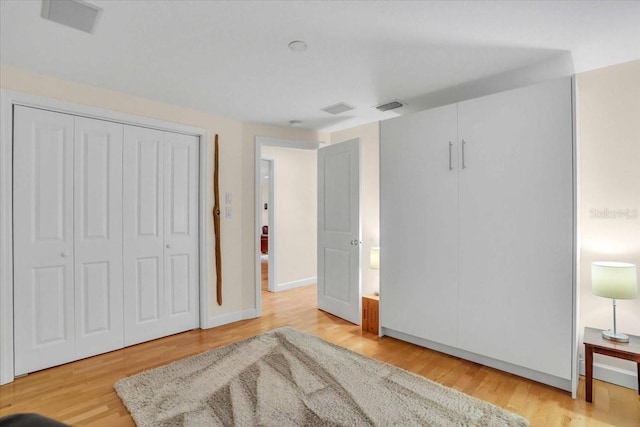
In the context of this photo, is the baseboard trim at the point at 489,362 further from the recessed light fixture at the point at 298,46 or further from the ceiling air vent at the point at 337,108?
the recessed light fixture at the point at 298,46

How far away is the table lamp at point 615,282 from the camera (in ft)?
7.02

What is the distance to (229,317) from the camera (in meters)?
3.77

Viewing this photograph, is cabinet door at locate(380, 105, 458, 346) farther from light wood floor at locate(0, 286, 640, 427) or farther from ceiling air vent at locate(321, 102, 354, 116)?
ceiling air vent at locate(321, 102, 354, 116)

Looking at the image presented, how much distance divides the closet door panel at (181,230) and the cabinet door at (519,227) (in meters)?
2.67

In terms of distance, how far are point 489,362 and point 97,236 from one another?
3.51 metres

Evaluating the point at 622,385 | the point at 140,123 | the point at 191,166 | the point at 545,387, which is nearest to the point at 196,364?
the point at 191,166

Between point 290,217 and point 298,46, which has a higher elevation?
point 298,46

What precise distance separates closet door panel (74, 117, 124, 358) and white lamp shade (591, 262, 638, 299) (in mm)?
3837

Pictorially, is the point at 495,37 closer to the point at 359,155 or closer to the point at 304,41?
the point at 304,41

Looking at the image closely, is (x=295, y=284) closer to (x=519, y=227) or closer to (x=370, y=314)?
(x=370, y=314)

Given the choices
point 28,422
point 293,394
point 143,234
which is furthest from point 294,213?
point 28,422

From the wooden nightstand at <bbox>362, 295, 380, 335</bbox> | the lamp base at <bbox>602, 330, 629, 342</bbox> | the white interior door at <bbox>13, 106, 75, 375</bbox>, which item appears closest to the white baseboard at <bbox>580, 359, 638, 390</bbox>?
the lamp base at <bbox>602, 330, 629, 342</bbox>

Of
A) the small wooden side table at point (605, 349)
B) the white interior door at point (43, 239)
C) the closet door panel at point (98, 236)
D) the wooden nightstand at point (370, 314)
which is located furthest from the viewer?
the wooden nightstand at point (370, 314)

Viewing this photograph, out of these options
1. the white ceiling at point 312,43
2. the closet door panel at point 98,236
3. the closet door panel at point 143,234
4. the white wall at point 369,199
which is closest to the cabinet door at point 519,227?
the white ceiling at point 312,43
